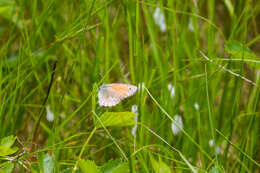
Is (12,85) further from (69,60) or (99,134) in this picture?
(69,60)

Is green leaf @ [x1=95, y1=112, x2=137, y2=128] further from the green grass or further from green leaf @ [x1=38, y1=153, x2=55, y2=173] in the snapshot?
green leaf @ [x1=38, y1=153, x2=55, y2=173]

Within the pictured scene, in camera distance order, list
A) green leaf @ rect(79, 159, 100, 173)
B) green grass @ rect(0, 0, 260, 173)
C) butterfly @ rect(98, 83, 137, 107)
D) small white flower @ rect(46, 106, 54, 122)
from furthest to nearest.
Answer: small white flower @ rect(46, 106, 54, 122) < butterfly @ rect(98, 83, 137, 107) < green grass @ rect(0, 0, 260, 173) < green leaf @ rect(79, 159, 100, 173)

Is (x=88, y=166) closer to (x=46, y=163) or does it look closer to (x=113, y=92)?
(x=46, y=163)

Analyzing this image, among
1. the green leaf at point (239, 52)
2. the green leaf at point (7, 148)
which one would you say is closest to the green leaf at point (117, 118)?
the green leaf at point (7, 148)

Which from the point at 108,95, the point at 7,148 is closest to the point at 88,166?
the point at 7,148

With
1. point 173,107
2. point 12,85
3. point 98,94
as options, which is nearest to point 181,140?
point 173,107

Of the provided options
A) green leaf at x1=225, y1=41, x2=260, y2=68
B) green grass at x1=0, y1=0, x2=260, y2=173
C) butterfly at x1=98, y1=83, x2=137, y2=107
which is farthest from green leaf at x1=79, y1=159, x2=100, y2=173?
green leaf at x1=225, y1=41, x2=260, y2=68

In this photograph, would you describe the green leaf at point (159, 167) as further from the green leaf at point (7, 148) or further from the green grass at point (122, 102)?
the green leaf at point (7, 148)

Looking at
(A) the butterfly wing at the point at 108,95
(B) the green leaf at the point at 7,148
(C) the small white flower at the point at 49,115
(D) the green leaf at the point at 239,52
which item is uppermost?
(D) the green leaf at the point at 239,52
